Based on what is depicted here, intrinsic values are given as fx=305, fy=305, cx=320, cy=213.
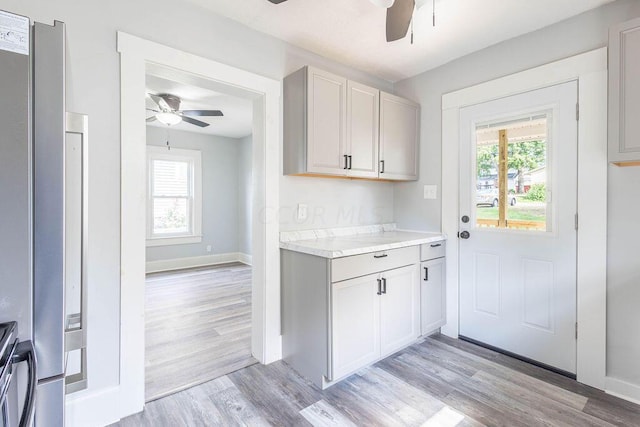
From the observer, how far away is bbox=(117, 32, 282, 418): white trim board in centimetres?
174

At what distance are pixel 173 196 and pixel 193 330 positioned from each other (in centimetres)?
328

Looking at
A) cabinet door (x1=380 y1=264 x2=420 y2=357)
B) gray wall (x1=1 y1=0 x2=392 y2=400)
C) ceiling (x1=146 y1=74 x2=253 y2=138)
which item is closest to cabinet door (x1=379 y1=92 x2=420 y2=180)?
cabinet door (x1=380 y1=264 x2=420 y2=357)

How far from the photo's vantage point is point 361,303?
2.09 metres

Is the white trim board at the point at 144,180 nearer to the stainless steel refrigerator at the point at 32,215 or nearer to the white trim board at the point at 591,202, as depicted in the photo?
the stainless steel refrigerator at the point at 32,215

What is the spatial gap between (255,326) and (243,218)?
401cm

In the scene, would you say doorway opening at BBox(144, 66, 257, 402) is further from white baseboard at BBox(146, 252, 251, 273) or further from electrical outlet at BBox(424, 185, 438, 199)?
electrical outlet at BBox(424, 185, 438, 199)

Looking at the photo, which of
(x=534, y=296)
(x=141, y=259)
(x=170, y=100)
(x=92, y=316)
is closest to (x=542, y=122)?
(x=534, y=296)

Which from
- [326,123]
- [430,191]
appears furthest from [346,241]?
[430,191]

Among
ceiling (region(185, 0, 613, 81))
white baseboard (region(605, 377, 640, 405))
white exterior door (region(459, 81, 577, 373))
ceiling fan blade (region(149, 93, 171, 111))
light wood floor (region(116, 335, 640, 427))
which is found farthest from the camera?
ceiling fan blade (region(149, 93, 171, 111))

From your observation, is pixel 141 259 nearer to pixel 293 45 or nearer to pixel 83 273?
pixel 83 273

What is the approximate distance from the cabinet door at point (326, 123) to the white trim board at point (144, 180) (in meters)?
0.30

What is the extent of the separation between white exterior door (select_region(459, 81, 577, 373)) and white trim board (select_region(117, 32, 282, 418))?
1677 mm

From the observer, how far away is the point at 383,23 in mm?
2162

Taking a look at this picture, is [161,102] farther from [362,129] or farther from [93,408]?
[93,408]
